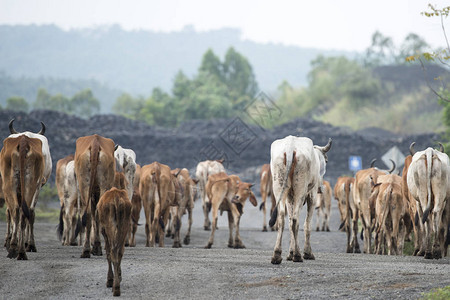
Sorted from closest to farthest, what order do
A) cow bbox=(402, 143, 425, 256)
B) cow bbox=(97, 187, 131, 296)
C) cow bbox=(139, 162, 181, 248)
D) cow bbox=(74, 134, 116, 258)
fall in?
cow bbox=(97, 187, 131, 296) < cow bbox=(74, 134, 116, 258) < cow bbox=(402, 143, 425, 256) < cow bbox=(139, 162, 181, 248)

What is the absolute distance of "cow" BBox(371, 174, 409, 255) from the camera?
17062 mm

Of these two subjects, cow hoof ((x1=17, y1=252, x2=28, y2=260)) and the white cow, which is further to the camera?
the white cow

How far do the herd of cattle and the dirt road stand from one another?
486mm

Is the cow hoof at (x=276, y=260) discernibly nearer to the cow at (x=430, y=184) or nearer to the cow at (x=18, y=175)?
the cow at (x=430, y=184)

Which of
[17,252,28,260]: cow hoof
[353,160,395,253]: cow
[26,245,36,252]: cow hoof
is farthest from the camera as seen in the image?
[353,160,395,253]: cow

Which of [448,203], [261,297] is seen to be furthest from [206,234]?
[261,297]

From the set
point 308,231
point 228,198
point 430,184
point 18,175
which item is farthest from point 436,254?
point 18,175

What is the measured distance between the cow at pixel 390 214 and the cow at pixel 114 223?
8.36m

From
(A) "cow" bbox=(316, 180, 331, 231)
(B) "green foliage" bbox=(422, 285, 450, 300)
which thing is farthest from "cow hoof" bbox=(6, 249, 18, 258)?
(A) "cow" bbox=(316, 180, 331, 231)

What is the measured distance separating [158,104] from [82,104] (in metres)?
51.8

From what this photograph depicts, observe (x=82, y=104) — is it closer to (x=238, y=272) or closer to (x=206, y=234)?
(x=206, y=234)

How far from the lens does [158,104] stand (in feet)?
335

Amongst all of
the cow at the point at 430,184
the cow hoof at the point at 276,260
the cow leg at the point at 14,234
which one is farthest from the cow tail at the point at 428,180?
the cow leg at the point at 14,234

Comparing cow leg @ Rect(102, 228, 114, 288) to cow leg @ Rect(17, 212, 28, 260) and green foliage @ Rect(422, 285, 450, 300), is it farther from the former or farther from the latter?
green foliage @ Rect(422, 285, 450, 300)
